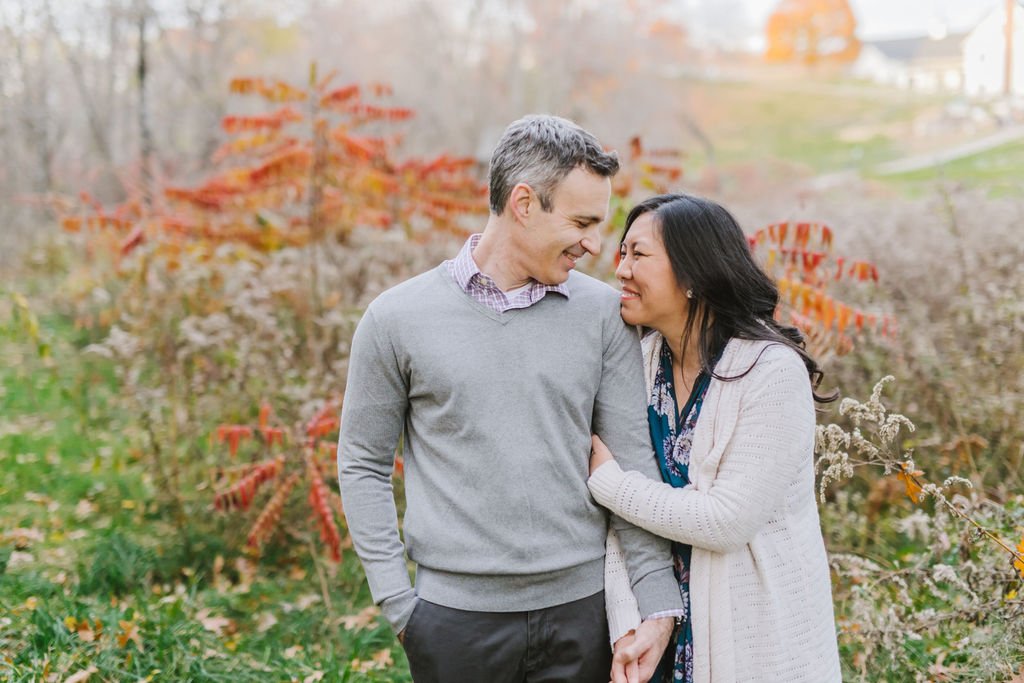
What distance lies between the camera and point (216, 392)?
235 inches

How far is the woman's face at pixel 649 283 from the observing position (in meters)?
2.40

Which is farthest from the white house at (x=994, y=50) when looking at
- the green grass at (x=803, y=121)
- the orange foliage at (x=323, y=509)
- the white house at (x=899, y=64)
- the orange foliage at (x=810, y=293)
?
the white house at (x=899, y=64)

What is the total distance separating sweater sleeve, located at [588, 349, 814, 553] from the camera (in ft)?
7.20

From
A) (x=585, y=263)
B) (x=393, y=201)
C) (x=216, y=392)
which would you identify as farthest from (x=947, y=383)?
(x=393, y=201)

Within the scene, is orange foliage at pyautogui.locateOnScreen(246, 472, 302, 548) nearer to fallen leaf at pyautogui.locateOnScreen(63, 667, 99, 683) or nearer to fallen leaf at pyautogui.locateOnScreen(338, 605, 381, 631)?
fallen leaf at pyautogui.locateOnScreen(338, 605, 381, 631)

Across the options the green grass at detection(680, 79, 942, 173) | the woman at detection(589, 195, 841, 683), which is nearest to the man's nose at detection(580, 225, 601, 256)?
the woman at detection(589, 195, 841, 683)

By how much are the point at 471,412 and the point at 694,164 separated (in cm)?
3451

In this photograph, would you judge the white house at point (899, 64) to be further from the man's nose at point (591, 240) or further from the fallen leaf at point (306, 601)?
the man's nose at point (591, 240)

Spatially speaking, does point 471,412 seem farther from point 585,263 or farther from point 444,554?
point 585,263

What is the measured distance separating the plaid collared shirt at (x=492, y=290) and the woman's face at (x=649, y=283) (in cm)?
19

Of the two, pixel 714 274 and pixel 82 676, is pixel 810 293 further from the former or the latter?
pixel 82 676

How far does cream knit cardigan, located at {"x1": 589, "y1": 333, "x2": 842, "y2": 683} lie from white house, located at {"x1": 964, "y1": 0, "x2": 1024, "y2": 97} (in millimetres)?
5394

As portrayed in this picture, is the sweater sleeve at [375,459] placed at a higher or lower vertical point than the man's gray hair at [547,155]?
lower

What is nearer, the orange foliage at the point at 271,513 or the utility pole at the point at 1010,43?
the orange foliage at the point at 271,513
